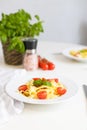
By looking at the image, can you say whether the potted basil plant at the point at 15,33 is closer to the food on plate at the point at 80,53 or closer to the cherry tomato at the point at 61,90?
the food on plate at the point at 80,53

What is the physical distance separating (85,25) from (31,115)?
2428mm

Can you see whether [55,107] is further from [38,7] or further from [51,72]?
[38,7]

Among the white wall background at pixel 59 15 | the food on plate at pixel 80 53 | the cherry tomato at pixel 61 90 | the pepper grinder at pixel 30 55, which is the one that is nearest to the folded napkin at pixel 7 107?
the cherry tomato at pixel 61 90

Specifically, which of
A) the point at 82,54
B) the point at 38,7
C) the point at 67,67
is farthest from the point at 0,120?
the point at 38,7

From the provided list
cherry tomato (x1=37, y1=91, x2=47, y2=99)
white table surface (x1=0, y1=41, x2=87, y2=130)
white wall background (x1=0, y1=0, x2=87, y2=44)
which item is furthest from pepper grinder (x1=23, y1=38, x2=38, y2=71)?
white wall background (x1=0, y1=0, x2=87, y2=44)

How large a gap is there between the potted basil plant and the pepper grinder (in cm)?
3

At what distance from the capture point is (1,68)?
148cm

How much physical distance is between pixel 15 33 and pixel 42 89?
52 cm

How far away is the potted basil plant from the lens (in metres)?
1.43

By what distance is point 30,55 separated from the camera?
4.63ft

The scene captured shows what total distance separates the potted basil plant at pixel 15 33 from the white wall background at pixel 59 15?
5.14 ft

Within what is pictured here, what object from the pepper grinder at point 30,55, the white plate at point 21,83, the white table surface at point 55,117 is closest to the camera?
the white table surface at point 55,117

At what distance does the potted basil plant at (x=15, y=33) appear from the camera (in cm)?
143

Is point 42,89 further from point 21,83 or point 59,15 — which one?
point 59,15
